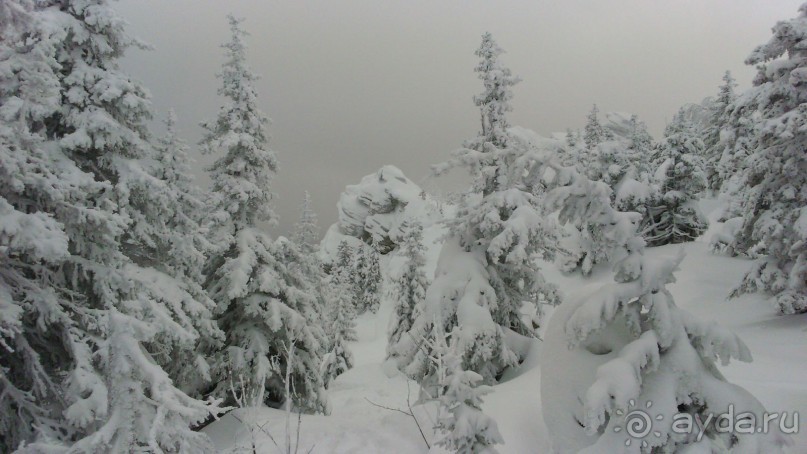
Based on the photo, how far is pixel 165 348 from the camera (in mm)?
9273

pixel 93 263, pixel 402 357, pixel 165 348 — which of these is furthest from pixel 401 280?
pixel 93 263

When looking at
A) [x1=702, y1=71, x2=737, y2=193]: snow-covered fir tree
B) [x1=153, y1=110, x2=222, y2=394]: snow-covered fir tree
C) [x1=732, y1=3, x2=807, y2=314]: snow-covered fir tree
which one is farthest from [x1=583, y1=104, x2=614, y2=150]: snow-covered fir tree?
[x1=153, y1=110, x2=222, y2=394]: snow-covered fir tree

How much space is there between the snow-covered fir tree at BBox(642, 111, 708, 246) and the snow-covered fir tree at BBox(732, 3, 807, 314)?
12900 mm

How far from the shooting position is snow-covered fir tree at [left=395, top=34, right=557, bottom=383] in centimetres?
1054

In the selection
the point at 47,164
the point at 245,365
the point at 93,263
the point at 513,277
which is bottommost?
the point at 245,365

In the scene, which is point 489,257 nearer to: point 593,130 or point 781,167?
point 781,167

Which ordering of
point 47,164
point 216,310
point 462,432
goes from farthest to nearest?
point 216,310, point 47,164, point 462,432

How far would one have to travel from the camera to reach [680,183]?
1091 inches

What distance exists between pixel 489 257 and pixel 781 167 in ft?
32.6

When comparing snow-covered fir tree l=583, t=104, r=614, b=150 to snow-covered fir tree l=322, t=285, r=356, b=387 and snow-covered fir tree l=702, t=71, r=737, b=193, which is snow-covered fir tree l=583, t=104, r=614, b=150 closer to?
snow-covered fir tree l=702, t=71, r=737, b=193

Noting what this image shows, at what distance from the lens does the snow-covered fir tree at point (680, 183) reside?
27.1m

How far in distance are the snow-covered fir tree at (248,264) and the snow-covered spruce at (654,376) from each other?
29.9 feet

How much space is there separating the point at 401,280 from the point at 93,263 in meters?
19.8

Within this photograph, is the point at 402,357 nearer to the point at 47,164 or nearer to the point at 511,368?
the point at 511,368
